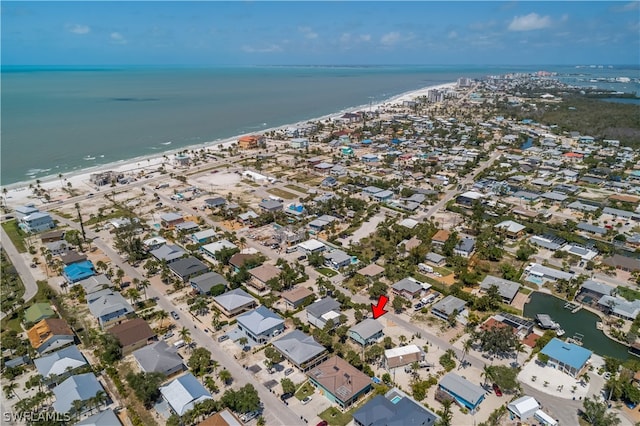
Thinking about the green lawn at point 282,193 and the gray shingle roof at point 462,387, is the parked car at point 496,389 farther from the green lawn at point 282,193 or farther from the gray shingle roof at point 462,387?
the green lawn at point 282,193

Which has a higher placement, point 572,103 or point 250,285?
point 572,103

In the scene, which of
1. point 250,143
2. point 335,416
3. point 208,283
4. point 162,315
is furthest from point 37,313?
point 250,143

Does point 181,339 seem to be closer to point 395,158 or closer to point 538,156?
point 395,158

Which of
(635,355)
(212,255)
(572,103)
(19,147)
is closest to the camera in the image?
(635,355)

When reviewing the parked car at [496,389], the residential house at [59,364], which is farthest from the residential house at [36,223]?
the parked car at [496,389]

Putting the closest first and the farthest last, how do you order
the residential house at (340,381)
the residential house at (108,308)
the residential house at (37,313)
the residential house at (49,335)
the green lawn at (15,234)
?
the residential house at (340,381) → the residential house at (49,335) → the residential house at (108,308) → the residential house at (37,313) → the green lawn at (15,234)

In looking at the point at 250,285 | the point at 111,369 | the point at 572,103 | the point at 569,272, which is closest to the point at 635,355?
the point at 569,272

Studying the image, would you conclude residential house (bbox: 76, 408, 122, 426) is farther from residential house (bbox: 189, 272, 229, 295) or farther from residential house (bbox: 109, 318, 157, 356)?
residential house (bbox: 189, 272, 229, 295)
